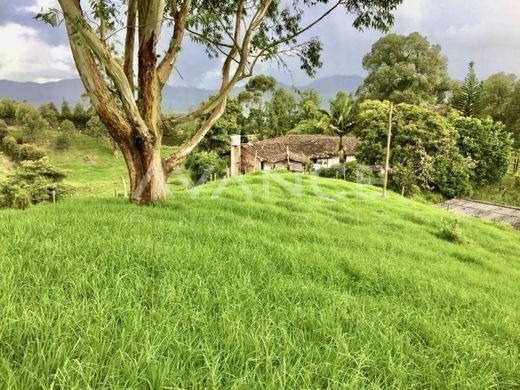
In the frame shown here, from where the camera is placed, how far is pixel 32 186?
19312 millimetres

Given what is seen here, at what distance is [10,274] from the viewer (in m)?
2.56

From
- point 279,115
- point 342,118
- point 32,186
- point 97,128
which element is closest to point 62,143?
point 97,128

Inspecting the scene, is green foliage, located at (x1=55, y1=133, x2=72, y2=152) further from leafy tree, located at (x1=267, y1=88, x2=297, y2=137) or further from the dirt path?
the dirt path

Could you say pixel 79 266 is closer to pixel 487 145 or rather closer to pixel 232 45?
pixel 232 45

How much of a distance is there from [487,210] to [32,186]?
2307 cm

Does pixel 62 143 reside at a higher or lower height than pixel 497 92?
lower

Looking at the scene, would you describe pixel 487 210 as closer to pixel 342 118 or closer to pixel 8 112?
pixel 342 118

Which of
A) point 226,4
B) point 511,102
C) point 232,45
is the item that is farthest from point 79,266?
point 511,102

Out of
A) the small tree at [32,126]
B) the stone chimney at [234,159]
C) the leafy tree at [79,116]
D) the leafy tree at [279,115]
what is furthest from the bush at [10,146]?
the leafy tree at [279,115]

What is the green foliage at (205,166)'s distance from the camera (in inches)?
1025

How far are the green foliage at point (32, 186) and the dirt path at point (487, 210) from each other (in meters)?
20.8

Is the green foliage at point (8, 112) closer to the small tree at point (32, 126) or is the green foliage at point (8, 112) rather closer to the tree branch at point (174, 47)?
the small tree at point (32, 126)

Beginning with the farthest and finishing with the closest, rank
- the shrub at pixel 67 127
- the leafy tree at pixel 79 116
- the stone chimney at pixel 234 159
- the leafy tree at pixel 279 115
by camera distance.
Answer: the leafy tree at pixel 79 116
the shrub at pixel 67 127
the leafy tree at pixel 279 115
the stone chimney at pixel 234 159

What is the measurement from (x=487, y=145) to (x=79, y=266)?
1007 inches
